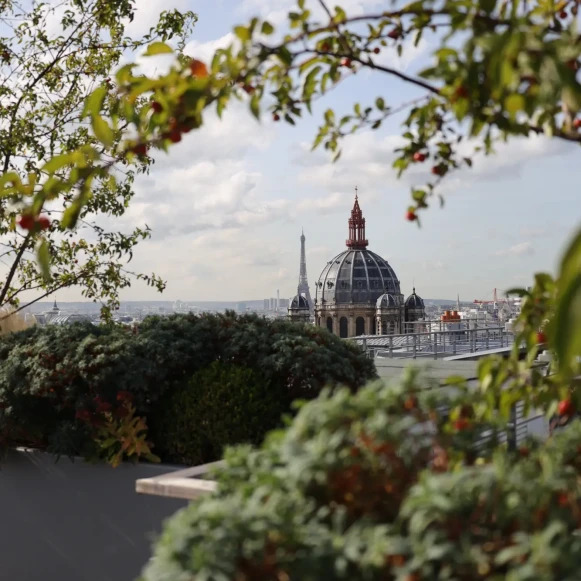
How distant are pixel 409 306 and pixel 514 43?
89.8 metres

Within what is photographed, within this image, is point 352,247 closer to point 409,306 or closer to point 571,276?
point 409,306

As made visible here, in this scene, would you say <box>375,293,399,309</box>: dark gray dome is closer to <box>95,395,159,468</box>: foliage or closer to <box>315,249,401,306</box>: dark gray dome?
<box>315,249,401,306</box>: dark gray dome

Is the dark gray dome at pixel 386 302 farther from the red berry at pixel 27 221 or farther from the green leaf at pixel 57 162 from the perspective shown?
the green leaf at pixel 57 162

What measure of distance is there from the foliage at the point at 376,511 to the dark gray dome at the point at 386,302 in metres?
97.9

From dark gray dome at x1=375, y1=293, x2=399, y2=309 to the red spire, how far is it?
1242 centimetres

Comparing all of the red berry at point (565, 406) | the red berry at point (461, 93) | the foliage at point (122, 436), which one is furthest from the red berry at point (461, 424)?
the foliage at point (122, 436)

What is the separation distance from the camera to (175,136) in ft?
6.81

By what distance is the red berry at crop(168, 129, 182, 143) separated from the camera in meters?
2.06

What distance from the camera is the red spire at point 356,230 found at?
370ft

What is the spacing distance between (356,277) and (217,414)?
10411cm

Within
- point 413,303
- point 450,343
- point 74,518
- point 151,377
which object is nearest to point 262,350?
point 151,377

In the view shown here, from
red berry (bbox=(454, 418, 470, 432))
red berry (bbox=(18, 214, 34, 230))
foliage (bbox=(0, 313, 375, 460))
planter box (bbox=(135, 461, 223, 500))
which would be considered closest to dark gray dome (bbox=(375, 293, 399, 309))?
foliage (bbox=(0, 313, 375, 460))

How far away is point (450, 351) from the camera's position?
62.6 ft

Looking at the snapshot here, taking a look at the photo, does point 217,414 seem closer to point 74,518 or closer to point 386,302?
point 74,518
